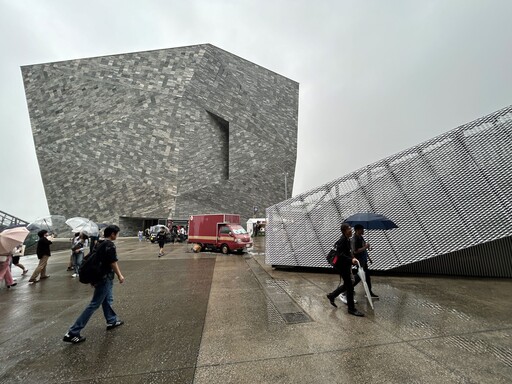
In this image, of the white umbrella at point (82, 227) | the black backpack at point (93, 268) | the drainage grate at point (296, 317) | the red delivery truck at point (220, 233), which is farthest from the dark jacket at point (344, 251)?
the red delivery truck at point (220, 233)

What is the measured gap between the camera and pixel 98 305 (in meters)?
4.03

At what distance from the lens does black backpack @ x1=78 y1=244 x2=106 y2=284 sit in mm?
3998

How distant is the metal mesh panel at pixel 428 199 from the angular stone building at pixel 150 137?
29.5m

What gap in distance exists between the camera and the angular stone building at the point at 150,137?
36.0 meters

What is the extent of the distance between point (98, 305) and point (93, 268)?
0.60 metres

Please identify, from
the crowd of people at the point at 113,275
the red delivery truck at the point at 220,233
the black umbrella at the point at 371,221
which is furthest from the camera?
the red delivery truck at the point at 220,233

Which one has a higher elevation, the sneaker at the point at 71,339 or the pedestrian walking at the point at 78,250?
the pedestrian walking at the point at 78,250

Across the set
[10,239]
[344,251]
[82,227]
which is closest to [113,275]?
[344,251]

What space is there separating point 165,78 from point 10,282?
37400 millimetres

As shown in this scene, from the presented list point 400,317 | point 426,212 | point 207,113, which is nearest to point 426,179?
point 426,212

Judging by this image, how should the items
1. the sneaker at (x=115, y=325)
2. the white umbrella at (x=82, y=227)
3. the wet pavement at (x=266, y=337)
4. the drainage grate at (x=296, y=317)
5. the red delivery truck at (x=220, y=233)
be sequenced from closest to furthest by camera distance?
the wet pavement at (x=266, y=337)
the sneaker at (x=115, y=325)
the drainage grate at (x=296, y=317)
the white umbrella at (x=82, y=227)
the red delivery truck at (x=220, y=233)

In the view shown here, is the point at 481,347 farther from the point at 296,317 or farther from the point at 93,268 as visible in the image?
the point at 93,268

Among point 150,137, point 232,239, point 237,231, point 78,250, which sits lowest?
point 78,250

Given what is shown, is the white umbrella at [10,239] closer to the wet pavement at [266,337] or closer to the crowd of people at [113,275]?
the wet pavement at [266,337]
